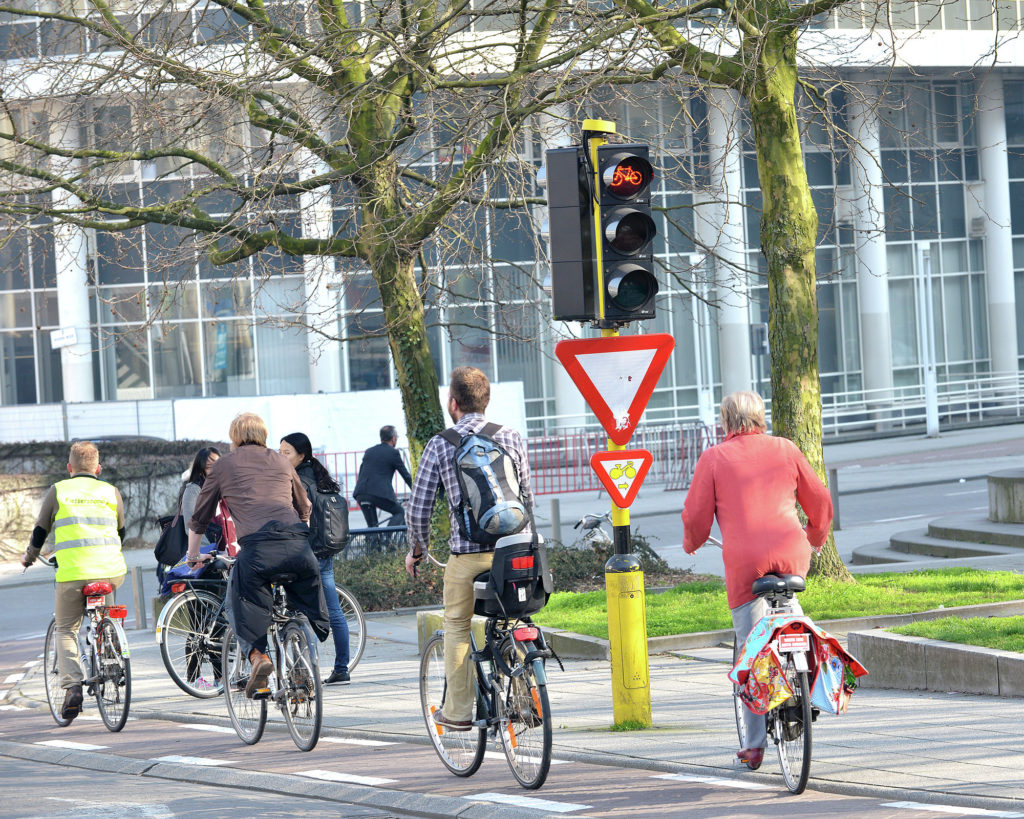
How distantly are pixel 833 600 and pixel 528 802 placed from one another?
5.28m

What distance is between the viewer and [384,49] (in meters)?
12.5

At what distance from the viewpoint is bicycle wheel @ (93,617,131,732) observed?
8898mm

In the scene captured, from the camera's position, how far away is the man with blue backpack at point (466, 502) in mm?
6586

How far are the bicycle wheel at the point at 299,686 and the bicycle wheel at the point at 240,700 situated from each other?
304 mm

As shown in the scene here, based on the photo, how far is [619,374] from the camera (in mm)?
7391

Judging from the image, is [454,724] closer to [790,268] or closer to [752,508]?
[752,508]

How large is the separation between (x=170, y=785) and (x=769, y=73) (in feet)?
23.1

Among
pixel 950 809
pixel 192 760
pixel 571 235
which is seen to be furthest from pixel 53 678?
pixel 950 809

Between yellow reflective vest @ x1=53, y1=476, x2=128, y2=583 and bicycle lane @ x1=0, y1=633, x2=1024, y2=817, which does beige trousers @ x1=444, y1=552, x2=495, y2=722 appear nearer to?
bicycle lane @ x1=0, y1=633, x2=1024, y2=817

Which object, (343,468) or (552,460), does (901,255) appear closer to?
(552,460)

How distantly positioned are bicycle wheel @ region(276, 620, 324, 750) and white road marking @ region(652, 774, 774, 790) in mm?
2056

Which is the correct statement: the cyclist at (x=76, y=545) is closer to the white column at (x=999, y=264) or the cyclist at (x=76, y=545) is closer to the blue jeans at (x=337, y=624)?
the blue jeans at (x=337, y=624)

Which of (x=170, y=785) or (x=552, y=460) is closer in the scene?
(x=170, y=785)

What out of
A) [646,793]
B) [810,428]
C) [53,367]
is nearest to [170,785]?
[646,793]
